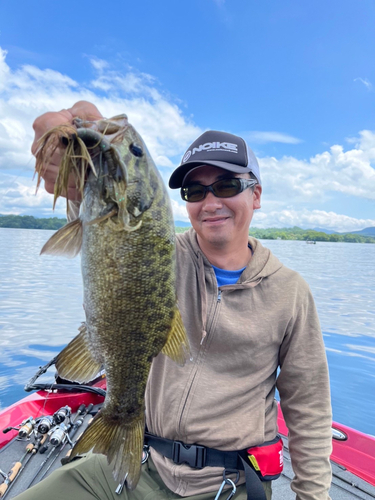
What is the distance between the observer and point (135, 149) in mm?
1507

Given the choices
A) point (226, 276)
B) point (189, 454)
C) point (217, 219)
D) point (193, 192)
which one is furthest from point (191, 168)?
point (189, 454)

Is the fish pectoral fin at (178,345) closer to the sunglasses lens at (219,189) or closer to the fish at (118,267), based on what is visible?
the fish at (118,267)

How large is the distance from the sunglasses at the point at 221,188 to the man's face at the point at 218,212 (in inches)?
1.0

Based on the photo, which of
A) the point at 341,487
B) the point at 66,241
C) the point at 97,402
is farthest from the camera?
the point at 97,402

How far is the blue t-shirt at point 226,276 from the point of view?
2482mm

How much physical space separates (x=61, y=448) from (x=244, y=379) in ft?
7.82

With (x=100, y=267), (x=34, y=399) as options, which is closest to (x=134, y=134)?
(x=100, y=267)

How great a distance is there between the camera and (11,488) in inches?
120

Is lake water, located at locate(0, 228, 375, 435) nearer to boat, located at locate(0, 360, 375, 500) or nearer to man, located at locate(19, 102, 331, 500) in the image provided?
boat, located at locate(0, 360, 375, 500)

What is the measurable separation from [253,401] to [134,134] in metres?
1.73

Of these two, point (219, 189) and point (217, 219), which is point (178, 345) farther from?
point (219, 189)

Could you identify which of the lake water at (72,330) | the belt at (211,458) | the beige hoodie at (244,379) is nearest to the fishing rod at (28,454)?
the beige hoodie at (244,379)

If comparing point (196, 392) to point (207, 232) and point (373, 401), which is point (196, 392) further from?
point (373, 401)

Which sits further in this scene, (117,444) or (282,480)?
(282,480)
